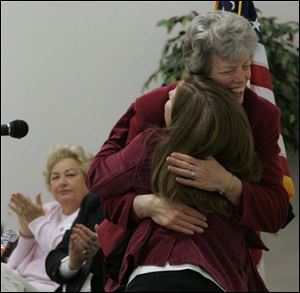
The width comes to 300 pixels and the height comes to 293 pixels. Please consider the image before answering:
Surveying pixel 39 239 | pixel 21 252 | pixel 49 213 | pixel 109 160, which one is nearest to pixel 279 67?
pixel 49 213

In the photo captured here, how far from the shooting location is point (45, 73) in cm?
296

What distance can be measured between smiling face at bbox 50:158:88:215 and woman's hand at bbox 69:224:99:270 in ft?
1.59

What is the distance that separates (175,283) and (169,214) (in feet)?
0.57

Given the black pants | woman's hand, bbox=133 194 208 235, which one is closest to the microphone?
woman's hand, bbox=133 194 208 235

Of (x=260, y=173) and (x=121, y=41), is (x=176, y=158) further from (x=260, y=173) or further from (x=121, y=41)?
(x=121, y=41)

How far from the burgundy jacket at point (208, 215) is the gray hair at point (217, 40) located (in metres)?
0.10

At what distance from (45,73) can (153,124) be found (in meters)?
1.63

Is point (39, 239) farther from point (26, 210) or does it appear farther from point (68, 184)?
point (68, 184)

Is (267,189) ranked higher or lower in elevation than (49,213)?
higher

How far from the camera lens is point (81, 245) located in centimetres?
244

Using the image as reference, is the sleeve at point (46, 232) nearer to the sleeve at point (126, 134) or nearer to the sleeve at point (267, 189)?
the sleeve at point (126, 134)

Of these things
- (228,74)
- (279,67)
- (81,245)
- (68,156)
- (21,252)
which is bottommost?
(21,252)

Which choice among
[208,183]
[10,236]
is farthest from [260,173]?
[10,236]

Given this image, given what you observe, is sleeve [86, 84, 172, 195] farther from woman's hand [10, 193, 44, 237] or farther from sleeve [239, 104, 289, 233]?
woman's hand [10, 193, 44, 237]
